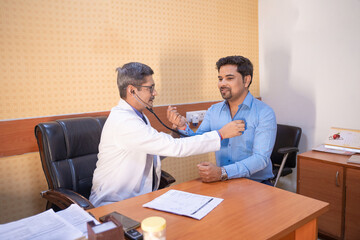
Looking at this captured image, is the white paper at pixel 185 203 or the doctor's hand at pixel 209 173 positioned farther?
the doctor's hand at pixel 209 173

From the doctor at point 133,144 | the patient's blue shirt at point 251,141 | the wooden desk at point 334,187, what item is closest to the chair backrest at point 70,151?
the doctor at point 133,144

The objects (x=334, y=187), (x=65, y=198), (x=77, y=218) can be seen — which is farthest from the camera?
(x=334, y=187)

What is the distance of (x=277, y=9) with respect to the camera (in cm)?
304

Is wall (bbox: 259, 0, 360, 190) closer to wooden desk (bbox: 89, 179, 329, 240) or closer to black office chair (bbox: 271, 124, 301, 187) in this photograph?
black office chair (bbox: 271, 124, 301, 187)

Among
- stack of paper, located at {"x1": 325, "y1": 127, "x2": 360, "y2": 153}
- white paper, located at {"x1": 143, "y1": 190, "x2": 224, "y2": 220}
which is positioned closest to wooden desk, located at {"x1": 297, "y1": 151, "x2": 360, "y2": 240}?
stack of paper, located at {"x1": 325, "y1": 127, "x2": 360, "y2": 153}

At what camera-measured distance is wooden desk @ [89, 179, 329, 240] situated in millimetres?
1022

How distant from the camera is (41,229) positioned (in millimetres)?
939

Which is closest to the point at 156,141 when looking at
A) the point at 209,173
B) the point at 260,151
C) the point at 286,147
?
the point at 209,173

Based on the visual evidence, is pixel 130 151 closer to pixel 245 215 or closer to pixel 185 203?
pixel 185 203

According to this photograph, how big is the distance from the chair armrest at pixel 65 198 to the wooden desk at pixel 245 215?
0.58 feet

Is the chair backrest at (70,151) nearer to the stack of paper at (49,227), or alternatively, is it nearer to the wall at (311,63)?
the stack of paper at (49,227)

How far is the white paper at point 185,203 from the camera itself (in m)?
1.17

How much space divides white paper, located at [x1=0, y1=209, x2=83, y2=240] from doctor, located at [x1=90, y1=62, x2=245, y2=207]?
2.05 feet

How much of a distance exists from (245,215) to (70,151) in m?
1.14
